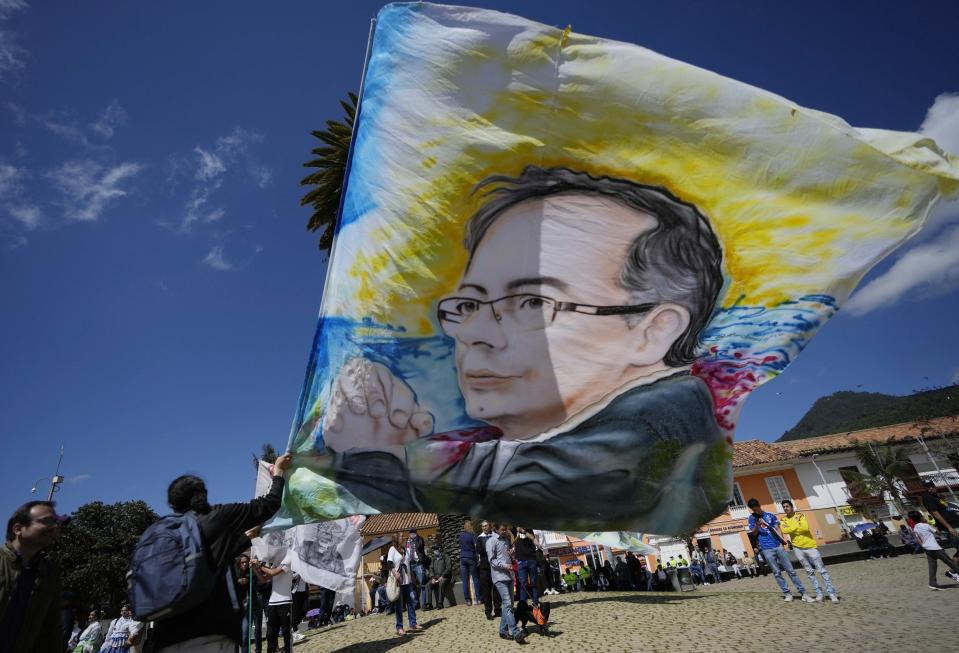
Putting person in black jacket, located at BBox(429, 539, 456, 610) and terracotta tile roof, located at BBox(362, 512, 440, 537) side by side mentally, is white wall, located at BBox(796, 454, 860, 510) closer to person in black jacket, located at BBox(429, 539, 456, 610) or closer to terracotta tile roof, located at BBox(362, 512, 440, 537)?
terracotta tile roof, located at BBox(362, 512, 440, 537)

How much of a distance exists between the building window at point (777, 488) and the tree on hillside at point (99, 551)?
1553 inches

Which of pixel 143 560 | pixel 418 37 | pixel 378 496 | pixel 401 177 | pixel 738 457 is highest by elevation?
pixel 738 457

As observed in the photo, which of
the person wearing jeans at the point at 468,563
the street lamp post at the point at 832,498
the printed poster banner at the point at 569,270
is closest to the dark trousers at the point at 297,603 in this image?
the person wearing jeans at the point at 468,563

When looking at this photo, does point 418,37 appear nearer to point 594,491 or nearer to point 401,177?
point 401,177

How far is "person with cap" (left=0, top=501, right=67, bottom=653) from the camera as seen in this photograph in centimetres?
265

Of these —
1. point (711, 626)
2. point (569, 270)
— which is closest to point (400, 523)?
point (711, 626)

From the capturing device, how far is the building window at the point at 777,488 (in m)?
30.8

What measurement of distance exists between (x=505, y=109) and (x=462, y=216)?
29.7 inches

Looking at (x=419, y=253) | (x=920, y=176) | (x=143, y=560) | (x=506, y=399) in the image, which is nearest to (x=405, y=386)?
(x=506, y=399)

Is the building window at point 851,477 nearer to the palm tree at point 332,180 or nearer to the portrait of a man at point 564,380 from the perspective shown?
the palm tree at point 332,180

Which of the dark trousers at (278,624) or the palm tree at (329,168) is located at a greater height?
the palm tree at (329,168)

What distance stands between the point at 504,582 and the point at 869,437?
4102 cm

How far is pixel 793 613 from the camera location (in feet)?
24.7

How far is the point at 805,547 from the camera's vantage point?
344 inches
